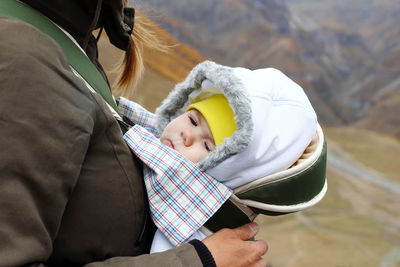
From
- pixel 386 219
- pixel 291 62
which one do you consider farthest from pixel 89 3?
pixel 291 62

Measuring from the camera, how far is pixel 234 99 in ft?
3.49

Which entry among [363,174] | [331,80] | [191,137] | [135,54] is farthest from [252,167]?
[331,80]

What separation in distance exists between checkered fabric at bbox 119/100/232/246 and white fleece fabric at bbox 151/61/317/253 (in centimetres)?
4

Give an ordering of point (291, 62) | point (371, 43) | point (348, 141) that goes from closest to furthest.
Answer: point (348, 141), point (291, 62), point (371, 43)

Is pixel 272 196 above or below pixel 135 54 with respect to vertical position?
below

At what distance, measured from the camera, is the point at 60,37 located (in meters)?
0.91

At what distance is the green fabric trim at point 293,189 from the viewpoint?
3.51ft

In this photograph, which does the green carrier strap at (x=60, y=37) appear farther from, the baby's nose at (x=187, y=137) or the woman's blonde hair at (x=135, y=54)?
the woman's blonde hair at (x=135, y=54)

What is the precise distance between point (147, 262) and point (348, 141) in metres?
12.2

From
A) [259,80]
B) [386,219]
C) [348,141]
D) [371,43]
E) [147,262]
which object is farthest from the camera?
[371,43]

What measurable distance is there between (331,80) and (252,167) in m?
25.0

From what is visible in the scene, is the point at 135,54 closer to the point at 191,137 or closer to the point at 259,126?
the point at 191,137

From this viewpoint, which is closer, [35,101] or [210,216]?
[35,101]

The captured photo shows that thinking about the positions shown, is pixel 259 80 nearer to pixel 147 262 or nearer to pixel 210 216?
pixel 210 216
